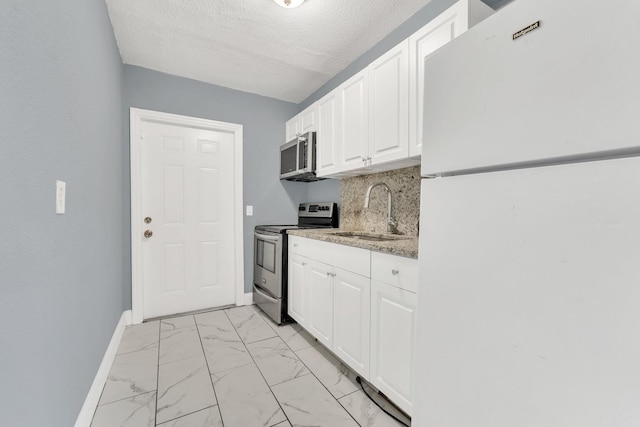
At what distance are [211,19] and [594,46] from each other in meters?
2.19

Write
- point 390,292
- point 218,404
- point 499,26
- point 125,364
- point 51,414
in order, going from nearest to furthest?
point 499,26 < point 51,414 < point 390,292 < point 218,404 < point 125,364

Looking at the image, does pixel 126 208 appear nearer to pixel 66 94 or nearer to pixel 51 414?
pixel 66 94

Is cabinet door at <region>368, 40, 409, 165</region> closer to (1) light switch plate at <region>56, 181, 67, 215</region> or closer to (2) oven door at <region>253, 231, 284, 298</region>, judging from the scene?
(2) oven door at <region>253, 231, 284, 298</region>

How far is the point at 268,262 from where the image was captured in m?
2.68

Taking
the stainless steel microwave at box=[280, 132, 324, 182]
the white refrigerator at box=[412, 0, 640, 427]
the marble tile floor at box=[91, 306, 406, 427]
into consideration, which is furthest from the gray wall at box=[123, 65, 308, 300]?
the white refrigerator at box=[412, 0, 640, 427]

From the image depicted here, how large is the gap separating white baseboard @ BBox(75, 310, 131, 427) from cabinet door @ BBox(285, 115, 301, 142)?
8.03 feet

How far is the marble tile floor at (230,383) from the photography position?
1.39 metres

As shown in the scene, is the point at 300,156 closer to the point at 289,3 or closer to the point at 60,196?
the point at 289,3

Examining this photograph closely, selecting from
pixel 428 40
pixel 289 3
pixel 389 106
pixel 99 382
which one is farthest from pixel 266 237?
pixel 428 40

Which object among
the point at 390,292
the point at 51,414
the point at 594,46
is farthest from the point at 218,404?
the point at 594,46

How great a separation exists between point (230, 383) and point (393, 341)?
107 cm

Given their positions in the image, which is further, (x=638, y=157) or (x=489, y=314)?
(x=489, y=314)

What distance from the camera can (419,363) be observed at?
0.94 meters

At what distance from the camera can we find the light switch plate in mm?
983
